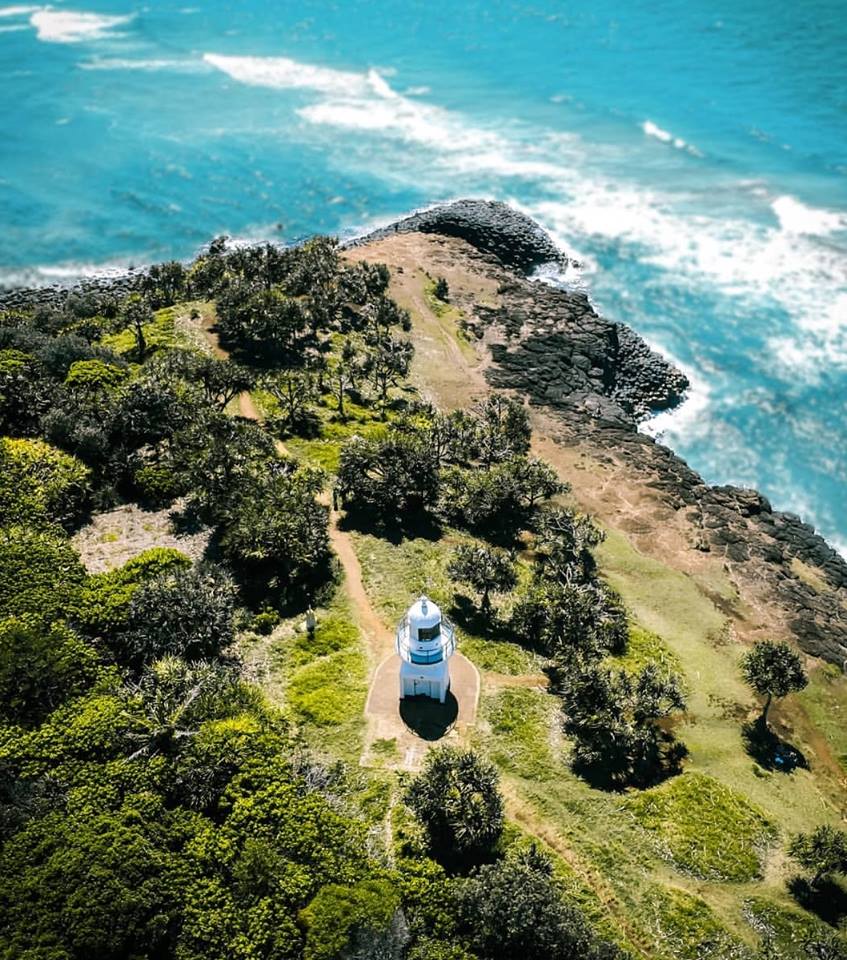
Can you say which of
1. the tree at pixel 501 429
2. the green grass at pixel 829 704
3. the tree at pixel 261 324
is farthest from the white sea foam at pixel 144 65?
the green grass at pixel 829 704

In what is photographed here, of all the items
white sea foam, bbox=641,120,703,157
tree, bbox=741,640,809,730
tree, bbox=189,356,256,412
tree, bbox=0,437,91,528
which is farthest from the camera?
white sea foam, bbox=641,120,703,157

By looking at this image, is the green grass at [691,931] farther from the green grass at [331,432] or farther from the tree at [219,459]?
the green grass at [331,432]

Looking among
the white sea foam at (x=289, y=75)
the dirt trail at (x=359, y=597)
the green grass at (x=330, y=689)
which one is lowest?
the dirt trail at (x=359, y=597)

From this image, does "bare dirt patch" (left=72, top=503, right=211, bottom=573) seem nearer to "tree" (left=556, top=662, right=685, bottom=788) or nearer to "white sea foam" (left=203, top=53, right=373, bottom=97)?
"tree" (left=556, top=662, right=685, bottom=788)

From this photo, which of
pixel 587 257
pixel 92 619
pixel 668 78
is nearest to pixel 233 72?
pixel 668 78

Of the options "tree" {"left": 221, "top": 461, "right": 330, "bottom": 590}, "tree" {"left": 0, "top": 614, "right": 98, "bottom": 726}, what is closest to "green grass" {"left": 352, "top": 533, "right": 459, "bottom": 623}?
"tree" {"left": 221, "top": 461, "right": 330, "bottom": 590}

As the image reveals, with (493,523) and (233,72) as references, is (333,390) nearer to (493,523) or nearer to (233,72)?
(493,523)
